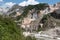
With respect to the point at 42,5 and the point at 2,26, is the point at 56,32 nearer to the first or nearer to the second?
the point at 42,5

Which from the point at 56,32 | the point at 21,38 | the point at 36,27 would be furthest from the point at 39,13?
the point at 21,38

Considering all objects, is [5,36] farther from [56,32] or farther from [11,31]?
[56,32]

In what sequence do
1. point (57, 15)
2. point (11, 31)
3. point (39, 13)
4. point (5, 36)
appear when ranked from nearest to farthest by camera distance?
point (5, 36)
point (11, 31)
point (57, 15)
point (39, 13)

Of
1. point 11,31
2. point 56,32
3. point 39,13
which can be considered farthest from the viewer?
point 39,13

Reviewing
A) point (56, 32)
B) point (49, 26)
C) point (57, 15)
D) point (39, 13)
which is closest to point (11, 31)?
point (56, 32)

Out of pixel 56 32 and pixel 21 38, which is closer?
pixel 21 38

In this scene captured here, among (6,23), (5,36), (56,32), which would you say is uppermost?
(56,32)

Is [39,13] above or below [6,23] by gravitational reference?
above

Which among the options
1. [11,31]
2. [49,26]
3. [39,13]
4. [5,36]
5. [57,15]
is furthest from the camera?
[39,13]

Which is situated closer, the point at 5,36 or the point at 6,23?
the point at 5,36
